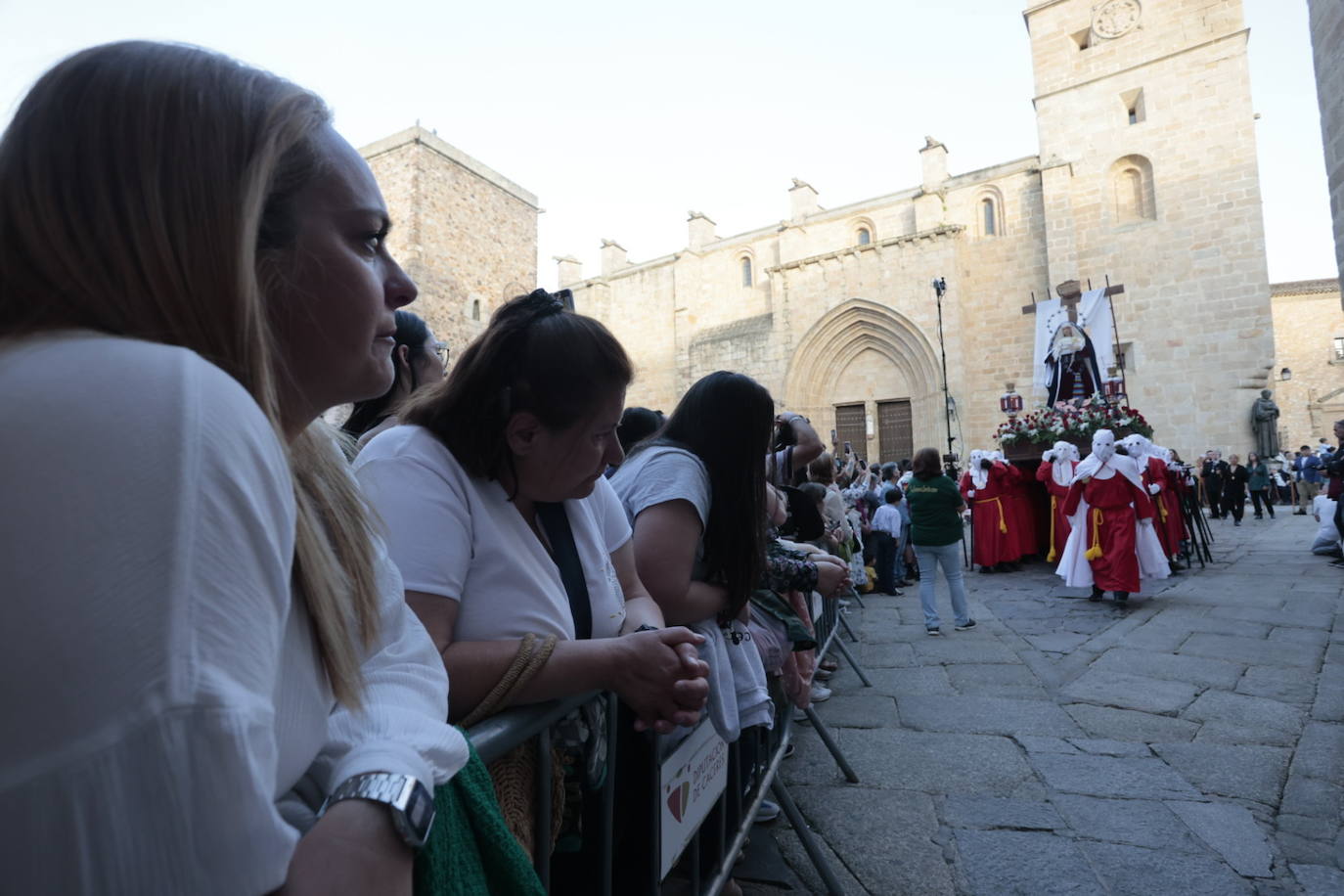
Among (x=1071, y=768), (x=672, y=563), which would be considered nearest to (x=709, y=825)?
(x=672, y=563)

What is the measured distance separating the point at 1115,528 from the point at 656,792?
7192mm

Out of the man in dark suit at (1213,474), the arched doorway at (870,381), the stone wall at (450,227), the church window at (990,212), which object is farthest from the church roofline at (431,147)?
the man in dark suit at (1213,474)

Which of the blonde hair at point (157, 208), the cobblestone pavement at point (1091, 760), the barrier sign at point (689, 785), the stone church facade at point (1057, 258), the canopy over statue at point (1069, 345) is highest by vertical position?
the stone church facade at point (1057, 258)

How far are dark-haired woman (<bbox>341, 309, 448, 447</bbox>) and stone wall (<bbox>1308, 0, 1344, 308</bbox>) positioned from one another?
6302 millimetres

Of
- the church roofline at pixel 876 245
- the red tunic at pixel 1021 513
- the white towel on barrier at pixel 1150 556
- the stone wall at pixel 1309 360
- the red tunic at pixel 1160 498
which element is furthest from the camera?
the stone wall at pixel 1309 360

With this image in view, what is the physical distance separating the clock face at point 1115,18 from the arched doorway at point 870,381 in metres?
8.12

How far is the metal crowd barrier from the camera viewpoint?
1113mm

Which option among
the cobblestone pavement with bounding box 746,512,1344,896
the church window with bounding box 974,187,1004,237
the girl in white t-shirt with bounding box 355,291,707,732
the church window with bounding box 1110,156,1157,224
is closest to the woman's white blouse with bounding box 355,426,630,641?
the girl in white t-shirt with bounding box 355,291,707,732

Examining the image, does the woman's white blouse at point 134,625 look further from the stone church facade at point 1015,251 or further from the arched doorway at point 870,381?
the arched doorway at point 870,381

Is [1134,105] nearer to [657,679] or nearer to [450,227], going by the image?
[450,227]

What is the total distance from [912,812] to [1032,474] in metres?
8.11

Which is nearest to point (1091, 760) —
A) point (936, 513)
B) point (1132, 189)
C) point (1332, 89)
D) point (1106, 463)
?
point (936, 513)

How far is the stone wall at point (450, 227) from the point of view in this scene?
52.5ft

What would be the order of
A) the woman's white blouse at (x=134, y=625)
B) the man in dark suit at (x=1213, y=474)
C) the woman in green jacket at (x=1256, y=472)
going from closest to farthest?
the woman's white blouse at (x=134, y=625) < the man in dark suit at (x=1213, y=474) < the woman in green jacket at (x=1256, y=472)
